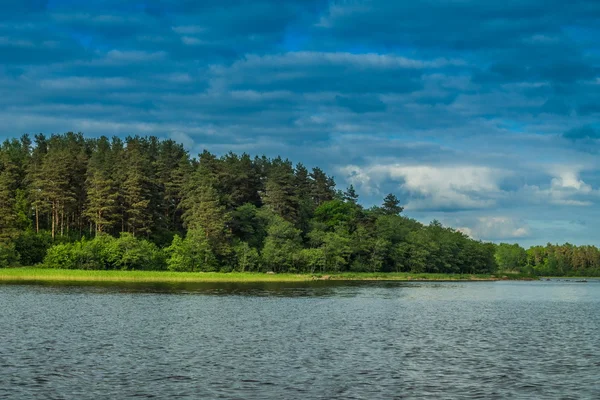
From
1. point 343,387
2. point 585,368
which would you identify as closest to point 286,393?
point 343,387

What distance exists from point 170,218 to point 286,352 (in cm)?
13981

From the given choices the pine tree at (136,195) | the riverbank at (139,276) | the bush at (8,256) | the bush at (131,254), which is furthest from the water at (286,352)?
the pine tree at (136,195)

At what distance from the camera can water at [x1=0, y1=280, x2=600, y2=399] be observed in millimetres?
28625

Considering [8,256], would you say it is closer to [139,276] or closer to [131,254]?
[131,254]

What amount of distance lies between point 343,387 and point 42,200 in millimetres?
138021

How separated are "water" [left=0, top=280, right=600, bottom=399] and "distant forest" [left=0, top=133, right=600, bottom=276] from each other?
2696 inches

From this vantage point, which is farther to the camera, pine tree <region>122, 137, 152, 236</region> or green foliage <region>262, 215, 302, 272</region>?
green foliage <region>262, 215, 302, 272</region>

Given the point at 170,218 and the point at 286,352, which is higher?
the point at 170,218

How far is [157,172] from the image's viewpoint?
563 feet

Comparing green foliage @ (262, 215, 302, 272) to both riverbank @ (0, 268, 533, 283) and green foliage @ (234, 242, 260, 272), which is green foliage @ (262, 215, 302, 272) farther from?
riverbank @ (0, 268, 533, 283)

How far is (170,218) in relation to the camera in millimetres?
174125

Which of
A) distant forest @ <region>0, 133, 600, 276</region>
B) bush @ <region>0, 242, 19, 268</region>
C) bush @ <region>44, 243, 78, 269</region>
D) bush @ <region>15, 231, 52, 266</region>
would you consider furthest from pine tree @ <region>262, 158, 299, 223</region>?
bush @ <region>0, 242, 19, 268</region>

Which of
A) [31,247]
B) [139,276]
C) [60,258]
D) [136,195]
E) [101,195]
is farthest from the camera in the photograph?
[136,195]

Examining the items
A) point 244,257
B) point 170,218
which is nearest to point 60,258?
point 244,257
